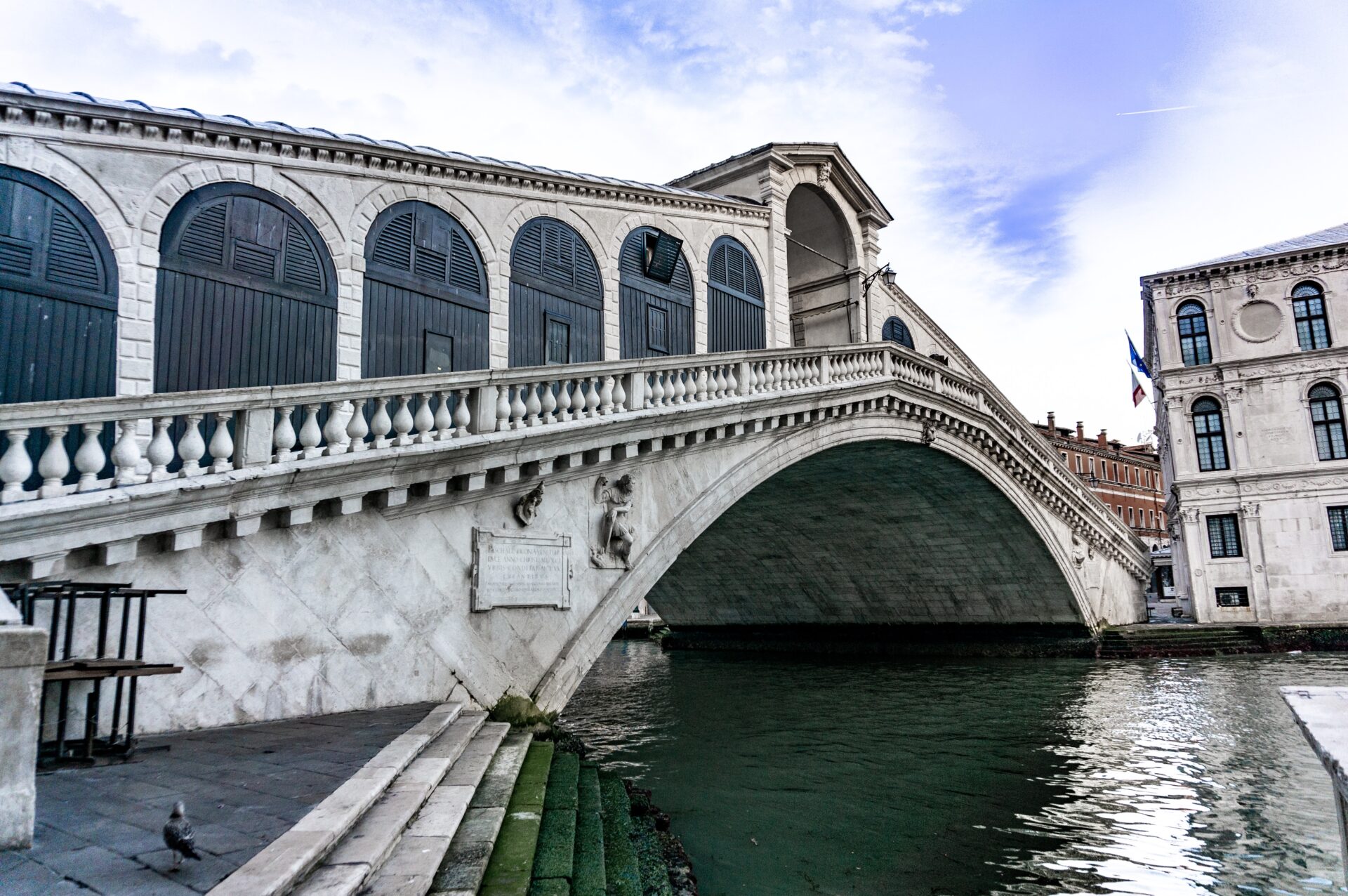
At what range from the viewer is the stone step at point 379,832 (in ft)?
10.6

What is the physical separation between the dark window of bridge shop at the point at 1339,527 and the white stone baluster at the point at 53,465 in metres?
29.7

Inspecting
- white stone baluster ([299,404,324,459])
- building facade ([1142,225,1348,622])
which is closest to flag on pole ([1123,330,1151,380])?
A: building facade ([1142,225,1348,622])

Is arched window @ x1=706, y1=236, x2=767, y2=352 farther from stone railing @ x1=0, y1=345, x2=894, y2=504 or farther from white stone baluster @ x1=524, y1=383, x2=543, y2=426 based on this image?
white stone baluster @ x1=524, y1=383, x2=543, y2=426

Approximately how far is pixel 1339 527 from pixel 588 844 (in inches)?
1082

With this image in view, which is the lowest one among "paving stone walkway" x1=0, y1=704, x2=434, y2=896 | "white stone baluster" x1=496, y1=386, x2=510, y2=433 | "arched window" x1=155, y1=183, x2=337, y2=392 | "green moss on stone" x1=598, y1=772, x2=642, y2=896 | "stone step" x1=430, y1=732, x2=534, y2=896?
"green moss on stone" x1=598, y1=772, x2=642, y2=896

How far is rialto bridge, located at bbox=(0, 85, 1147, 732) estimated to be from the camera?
21.7ft

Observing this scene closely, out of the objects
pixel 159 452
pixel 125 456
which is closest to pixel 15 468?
pixel 125 456

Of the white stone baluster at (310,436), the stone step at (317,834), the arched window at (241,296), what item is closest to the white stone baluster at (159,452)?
the white stone baluster at (310,436)

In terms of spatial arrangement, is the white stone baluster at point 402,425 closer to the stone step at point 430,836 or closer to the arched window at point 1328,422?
the stone step at point 430,836

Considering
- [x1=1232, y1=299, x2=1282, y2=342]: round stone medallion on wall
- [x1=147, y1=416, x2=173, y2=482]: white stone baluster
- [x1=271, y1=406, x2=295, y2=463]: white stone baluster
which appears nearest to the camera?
[x1=147, y1=416, x2=173, y2=482]: white stone baluster

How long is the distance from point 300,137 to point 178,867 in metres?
8.64

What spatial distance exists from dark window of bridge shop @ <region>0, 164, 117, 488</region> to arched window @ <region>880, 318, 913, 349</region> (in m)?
17.1

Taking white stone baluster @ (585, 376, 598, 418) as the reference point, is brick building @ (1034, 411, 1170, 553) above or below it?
above

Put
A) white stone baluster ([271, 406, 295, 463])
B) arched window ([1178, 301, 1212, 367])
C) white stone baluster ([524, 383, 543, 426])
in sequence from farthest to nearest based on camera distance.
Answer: arched window ([1178, 301, 1212, 367]), white stone baluster ([524, 383, 543, 426]), white stone baluster ([271, 406, 295, 463])
